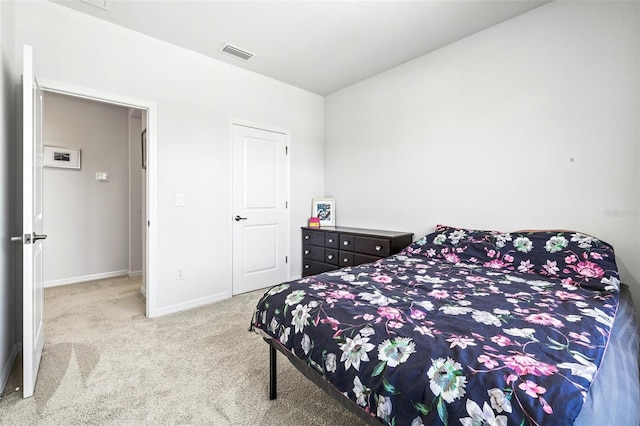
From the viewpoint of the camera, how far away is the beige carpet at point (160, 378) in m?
1.54

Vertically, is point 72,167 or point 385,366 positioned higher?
point 72,167

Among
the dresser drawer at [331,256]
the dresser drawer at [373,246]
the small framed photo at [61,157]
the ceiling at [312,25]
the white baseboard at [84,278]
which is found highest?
the ceiling at [312,25]

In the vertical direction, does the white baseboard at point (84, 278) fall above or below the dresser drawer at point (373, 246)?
below

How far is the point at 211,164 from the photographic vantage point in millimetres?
3205

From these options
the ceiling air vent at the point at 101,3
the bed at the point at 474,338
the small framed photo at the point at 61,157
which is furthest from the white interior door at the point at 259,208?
the small framed photo at the point at 61,157

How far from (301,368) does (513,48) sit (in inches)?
116

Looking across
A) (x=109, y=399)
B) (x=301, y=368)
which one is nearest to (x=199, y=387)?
(x=109, y=399)

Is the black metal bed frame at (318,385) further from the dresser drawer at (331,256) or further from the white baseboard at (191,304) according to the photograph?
the dresser drawer at (331,256)

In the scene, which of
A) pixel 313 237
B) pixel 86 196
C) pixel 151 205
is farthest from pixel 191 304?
pixel 86 196

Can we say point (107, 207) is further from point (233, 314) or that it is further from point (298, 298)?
point (298, 298)

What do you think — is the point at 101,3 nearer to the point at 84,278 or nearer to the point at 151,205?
the point at 151,205

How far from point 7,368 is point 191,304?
137 centimetres

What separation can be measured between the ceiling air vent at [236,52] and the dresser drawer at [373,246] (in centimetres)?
228

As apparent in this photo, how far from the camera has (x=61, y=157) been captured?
151 inches
